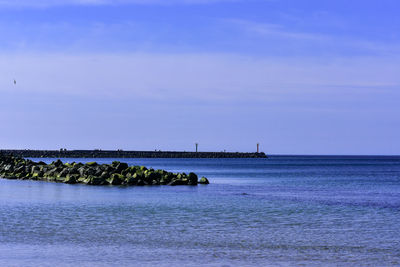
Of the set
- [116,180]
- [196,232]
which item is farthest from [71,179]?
[196,232]

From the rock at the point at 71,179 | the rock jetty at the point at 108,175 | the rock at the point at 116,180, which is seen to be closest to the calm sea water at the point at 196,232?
the rock at the point at 116,180

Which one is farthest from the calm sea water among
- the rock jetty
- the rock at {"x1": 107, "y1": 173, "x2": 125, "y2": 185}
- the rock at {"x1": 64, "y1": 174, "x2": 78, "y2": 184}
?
the rock at {"x1": 64, "y1": 174, "x2": 78, "y2": 184}

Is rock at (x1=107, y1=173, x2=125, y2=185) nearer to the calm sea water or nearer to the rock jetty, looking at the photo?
the rock jetty

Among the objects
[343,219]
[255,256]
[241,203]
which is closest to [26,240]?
[255,256]

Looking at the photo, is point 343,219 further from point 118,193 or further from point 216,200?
point 118,193

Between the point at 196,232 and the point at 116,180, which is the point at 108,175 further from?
the point at 196,232

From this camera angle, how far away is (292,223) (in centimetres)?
2273

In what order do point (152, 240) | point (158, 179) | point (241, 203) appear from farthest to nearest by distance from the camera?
point (158, 179)
point (241, 203)
point (152, 240)

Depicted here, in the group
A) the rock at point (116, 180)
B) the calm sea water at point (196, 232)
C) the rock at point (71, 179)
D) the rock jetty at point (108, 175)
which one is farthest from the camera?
the rock at point (71, 179)

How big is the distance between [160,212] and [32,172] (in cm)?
3377

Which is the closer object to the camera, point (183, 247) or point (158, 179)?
point (183, 247)

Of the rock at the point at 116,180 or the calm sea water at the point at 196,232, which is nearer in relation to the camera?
the calm sea water at the point at 196,232

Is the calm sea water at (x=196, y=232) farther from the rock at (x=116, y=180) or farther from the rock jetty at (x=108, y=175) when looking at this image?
the rock jetty at (x=108, y=175)

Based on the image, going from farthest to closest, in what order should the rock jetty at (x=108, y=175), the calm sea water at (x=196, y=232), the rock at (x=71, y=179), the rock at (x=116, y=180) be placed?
the rock at (x=71, y=179) → the rock jetty at (x=108, y=175) → the rock at (x=116, y=180) → the calm sea water at (x=196, y=232)
